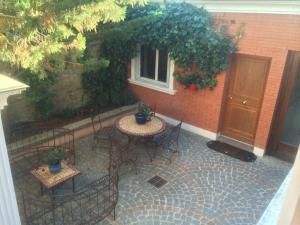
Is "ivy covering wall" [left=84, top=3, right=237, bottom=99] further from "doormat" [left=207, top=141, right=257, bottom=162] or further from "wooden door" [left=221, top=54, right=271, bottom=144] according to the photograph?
"doormat" [left=207, top=141, right=257, bottom=162]

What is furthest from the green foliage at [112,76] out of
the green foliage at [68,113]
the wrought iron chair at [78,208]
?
the wrought iron chair at [78,208]

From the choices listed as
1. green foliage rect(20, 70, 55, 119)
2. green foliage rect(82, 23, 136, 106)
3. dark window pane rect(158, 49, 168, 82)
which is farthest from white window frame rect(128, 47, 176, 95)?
green foliage rect(20, 70, 55, 119)

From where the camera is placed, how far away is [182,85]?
8.67 meters

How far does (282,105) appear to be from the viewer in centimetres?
706

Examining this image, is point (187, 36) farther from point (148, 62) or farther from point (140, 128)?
point (140, 128)

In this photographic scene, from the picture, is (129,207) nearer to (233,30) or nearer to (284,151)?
(284,151)

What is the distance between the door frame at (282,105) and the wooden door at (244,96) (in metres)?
0.47

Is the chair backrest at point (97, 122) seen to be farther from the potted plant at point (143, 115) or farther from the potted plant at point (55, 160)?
the potted plant at point (55, 160)

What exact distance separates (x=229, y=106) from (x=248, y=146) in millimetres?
1295

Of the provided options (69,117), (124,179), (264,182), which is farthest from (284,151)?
(69,117)

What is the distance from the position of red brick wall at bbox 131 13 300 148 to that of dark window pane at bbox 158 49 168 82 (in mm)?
767

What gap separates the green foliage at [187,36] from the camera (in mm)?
7113

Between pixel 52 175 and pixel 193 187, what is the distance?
309 centimetres

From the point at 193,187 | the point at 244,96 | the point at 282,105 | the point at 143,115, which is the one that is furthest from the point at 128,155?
the point at 282,105
